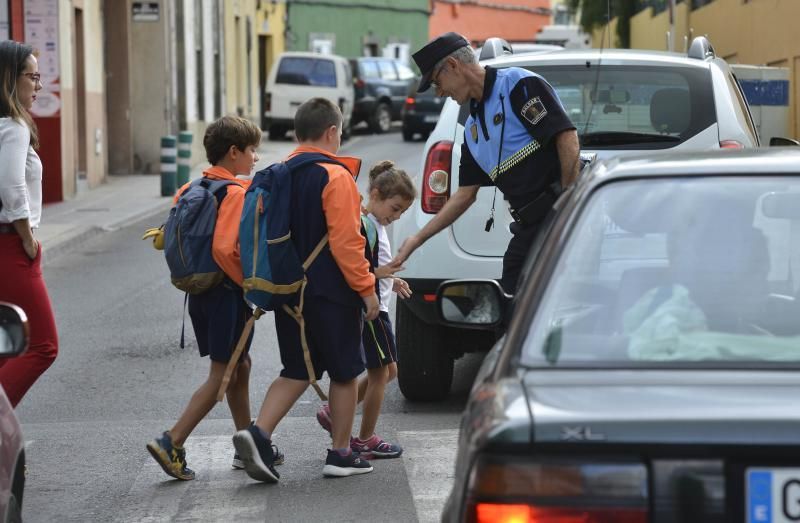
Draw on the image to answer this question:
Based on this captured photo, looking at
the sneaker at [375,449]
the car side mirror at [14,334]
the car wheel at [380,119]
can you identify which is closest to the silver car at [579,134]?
the sneaker at [375,449]

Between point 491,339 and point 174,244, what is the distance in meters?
1.84

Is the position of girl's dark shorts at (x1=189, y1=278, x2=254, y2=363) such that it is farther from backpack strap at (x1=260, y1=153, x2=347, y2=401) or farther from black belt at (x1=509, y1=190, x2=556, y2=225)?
black belt at (x1=509, y1=190, x2=556, y2=225)

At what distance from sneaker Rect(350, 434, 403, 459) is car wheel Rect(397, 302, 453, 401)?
1004 millimetres

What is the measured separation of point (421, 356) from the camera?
7430 mm

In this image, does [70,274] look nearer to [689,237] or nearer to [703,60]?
[703,60]

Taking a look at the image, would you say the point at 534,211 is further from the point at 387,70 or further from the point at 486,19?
→ the point at 486,19

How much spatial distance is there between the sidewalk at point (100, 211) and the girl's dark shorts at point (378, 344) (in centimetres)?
958

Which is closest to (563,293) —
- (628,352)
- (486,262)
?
(628,352)

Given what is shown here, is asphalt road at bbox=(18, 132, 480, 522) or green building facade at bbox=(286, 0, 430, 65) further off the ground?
green building facade at bbox=(286, 0, 430, 65)

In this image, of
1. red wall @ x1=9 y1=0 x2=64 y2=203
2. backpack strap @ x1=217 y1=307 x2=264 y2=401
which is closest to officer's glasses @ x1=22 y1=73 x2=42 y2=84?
backpack strap @ x1=217 y1=307 x2=264 y2=401

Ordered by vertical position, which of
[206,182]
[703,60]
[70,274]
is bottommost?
[70,274]

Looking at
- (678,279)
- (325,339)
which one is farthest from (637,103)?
(678,279)

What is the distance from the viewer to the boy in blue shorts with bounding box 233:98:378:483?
582 centimetres

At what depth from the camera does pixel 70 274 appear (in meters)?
14.4
